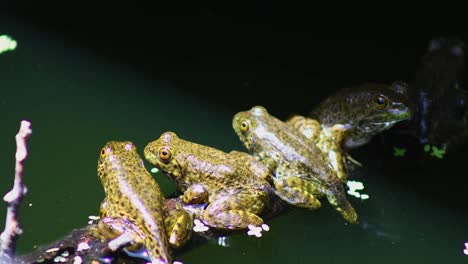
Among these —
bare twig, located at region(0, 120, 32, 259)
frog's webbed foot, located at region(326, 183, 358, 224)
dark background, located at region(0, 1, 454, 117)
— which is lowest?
frog's webbed foot, located at region(326, 183, 358, 224)

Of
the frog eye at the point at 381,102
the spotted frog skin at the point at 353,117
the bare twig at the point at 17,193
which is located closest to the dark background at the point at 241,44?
the spotted frog skin at the point at 353,117

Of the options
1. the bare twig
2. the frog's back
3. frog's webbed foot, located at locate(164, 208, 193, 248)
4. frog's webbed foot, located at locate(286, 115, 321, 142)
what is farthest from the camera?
frog's webbed foot, located at locate(286, 115, 321, 142)

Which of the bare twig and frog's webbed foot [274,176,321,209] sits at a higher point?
the bare twig

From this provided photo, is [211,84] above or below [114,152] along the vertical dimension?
above

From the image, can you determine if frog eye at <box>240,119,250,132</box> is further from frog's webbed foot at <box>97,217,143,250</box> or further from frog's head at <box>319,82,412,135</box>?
frog's webbed foot at <box>97,217,143,250</box>

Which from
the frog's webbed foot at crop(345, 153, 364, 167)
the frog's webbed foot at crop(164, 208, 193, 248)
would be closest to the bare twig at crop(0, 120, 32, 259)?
the frog's webbed foot at crop(164, 208, 193, 248)

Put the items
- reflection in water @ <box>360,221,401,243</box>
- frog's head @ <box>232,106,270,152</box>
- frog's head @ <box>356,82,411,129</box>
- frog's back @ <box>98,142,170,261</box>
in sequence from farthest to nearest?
1. frog's head @ <box>356,82,411,129</box>
2. frog's head @ <box>232,106,270,152</box>
3. reflection in water @ <box>360,221,401,243</box>
4. frog's back @ <box>98,142,170,261</box>

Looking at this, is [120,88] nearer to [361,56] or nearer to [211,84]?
[211,84]

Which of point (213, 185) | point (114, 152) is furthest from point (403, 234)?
point (114, 152)
